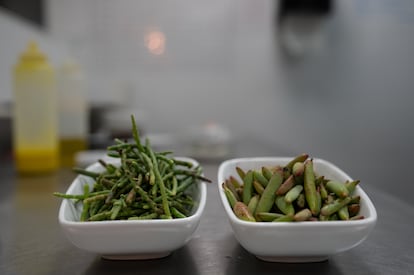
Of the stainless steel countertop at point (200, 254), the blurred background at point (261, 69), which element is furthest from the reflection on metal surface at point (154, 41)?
the stainless steel countertop at point (200, 254)

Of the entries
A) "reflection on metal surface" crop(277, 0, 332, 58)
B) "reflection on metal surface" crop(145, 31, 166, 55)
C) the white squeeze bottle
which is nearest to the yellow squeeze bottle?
the white squeeze bottle

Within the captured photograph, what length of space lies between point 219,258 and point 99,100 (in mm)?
1657

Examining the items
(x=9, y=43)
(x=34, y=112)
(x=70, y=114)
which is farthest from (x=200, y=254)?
(x=9, y=43)

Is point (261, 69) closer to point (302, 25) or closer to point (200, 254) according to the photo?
point (302, 25)

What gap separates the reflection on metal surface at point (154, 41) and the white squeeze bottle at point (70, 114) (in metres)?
1.08

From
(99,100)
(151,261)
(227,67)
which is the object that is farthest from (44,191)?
(227,67)

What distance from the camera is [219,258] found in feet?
1.69

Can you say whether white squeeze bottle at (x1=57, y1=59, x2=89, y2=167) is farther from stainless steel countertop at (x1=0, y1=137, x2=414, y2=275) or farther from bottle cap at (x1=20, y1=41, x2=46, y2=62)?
stainless steel countertop at (x1=0, y1=137, x2=414, y2=275)

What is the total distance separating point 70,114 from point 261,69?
4.42ft

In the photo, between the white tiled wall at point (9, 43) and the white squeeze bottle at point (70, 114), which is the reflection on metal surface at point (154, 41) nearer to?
the white tiled wall at point (9, 43)

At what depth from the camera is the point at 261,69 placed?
2.40m

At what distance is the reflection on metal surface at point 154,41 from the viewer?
2352 millimetres

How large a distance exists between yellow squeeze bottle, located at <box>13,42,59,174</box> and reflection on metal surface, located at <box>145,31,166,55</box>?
1.30 m

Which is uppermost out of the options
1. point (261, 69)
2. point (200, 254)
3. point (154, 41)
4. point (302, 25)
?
point (302, 25)
